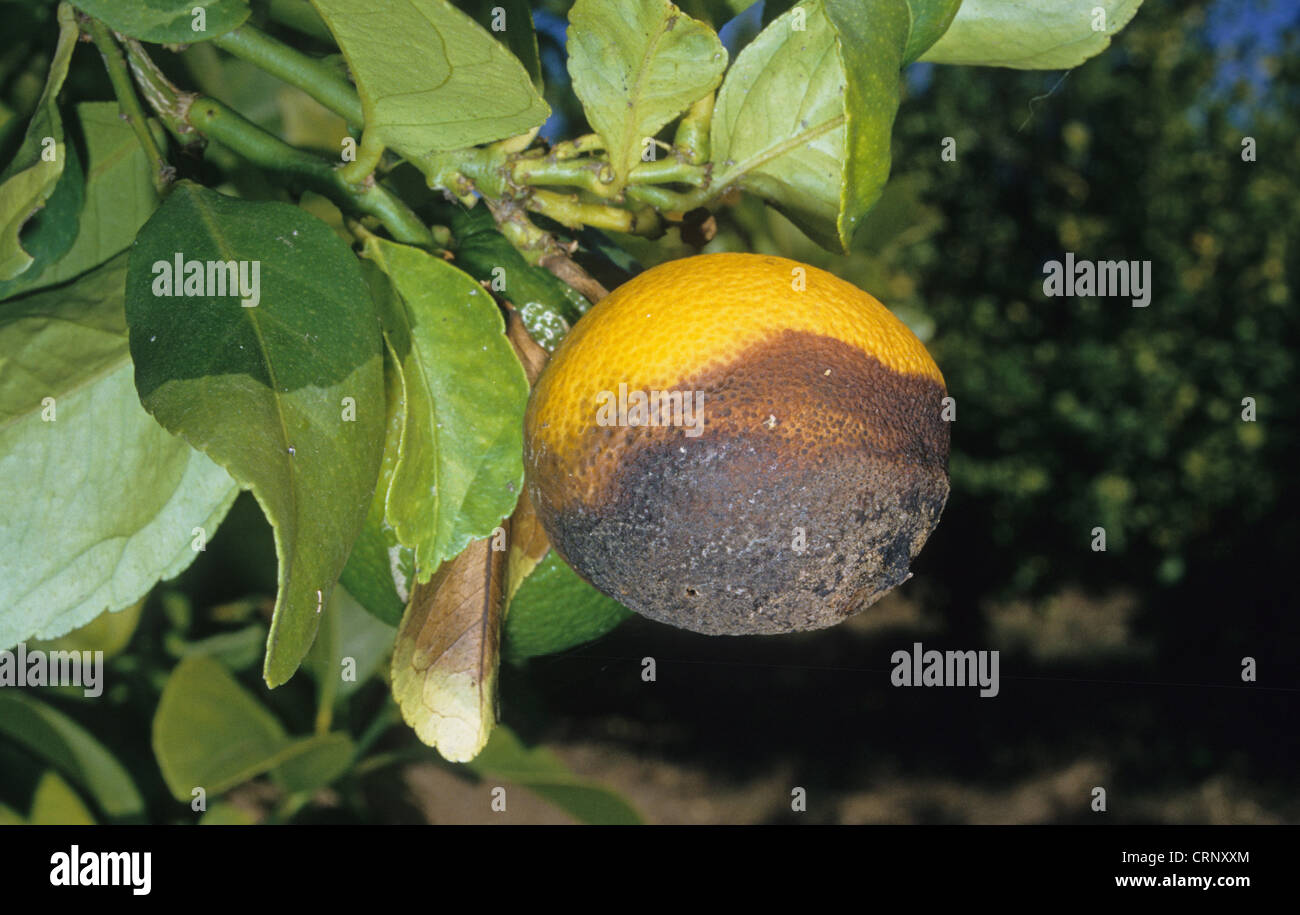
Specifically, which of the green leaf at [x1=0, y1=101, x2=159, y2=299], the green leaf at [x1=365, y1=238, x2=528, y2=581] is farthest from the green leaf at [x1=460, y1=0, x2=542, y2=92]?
the green leaf at [x1=0, y1=101, x2=159, y2=299]

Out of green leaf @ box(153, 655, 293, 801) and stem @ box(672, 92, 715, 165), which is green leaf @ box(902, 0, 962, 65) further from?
green leaf @ box(153, 655, 293, 801)

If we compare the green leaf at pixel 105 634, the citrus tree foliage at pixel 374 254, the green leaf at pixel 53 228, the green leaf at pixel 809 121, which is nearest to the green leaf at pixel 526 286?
the citrus tree foliage at pixel 374 254

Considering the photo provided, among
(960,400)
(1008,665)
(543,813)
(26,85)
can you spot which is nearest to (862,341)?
(26,85)

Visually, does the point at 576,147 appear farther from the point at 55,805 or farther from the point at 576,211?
the point at 55,805

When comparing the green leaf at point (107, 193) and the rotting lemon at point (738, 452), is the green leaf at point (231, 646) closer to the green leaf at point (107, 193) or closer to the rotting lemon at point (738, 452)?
the green leaf at point (107, 193)

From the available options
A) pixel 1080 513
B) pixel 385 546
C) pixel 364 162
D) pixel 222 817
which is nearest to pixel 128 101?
pixel 364 162
